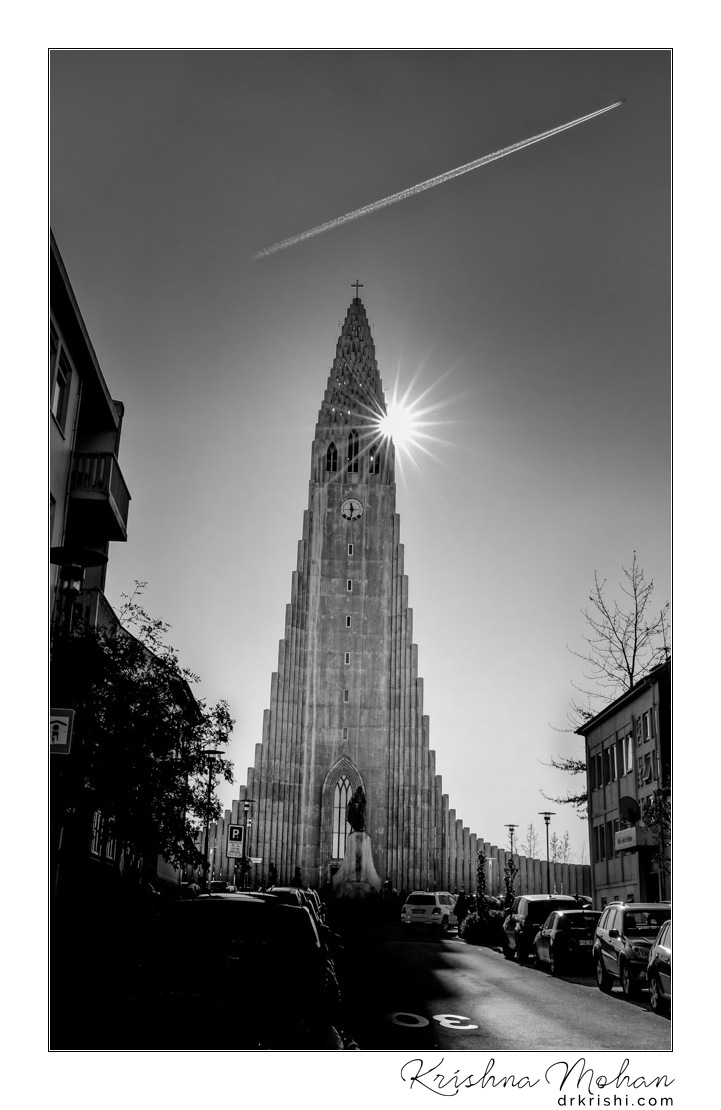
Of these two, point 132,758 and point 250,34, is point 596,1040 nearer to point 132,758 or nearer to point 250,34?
point 132,758

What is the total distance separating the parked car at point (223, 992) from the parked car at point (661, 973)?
548 cm

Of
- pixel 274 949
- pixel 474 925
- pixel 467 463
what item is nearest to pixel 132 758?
pixel 467 463

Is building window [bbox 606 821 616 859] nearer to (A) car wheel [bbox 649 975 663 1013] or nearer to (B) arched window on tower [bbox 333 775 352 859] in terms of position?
(A) car wheel [bbox 649 975 663 1013]

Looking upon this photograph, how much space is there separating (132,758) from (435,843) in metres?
56.6

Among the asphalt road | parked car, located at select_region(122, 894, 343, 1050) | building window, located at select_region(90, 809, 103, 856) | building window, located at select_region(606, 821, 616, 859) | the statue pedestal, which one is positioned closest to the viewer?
parked car, located at select_region(122, 894, 343, 1050)

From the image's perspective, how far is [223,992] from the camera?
8.27 metres

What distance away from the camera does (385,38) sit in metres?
10.1

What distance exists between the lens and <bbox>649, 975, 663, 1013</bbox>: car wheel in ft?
41.8

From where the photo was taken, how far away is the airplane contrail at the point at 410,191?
11858mm

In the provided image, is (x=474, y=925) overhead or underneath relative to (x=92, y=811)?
underneath

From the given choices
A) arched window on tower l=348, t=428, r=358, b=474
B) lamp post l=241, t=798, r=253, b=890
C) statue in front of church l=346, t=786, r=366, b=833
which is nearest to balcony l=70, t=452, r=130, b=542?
lamp post l=241, t=798, r=253, b=890

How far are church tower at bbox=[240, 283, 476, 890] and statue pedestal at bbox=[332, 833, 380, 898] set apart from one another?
1.95 metres

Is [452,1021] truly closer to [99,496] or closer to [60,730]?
[60,730]

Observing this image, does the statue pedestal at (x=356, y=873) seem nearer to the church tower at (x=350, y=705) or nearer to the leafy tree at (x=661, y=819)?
the church tower at (x=350, y=705)
